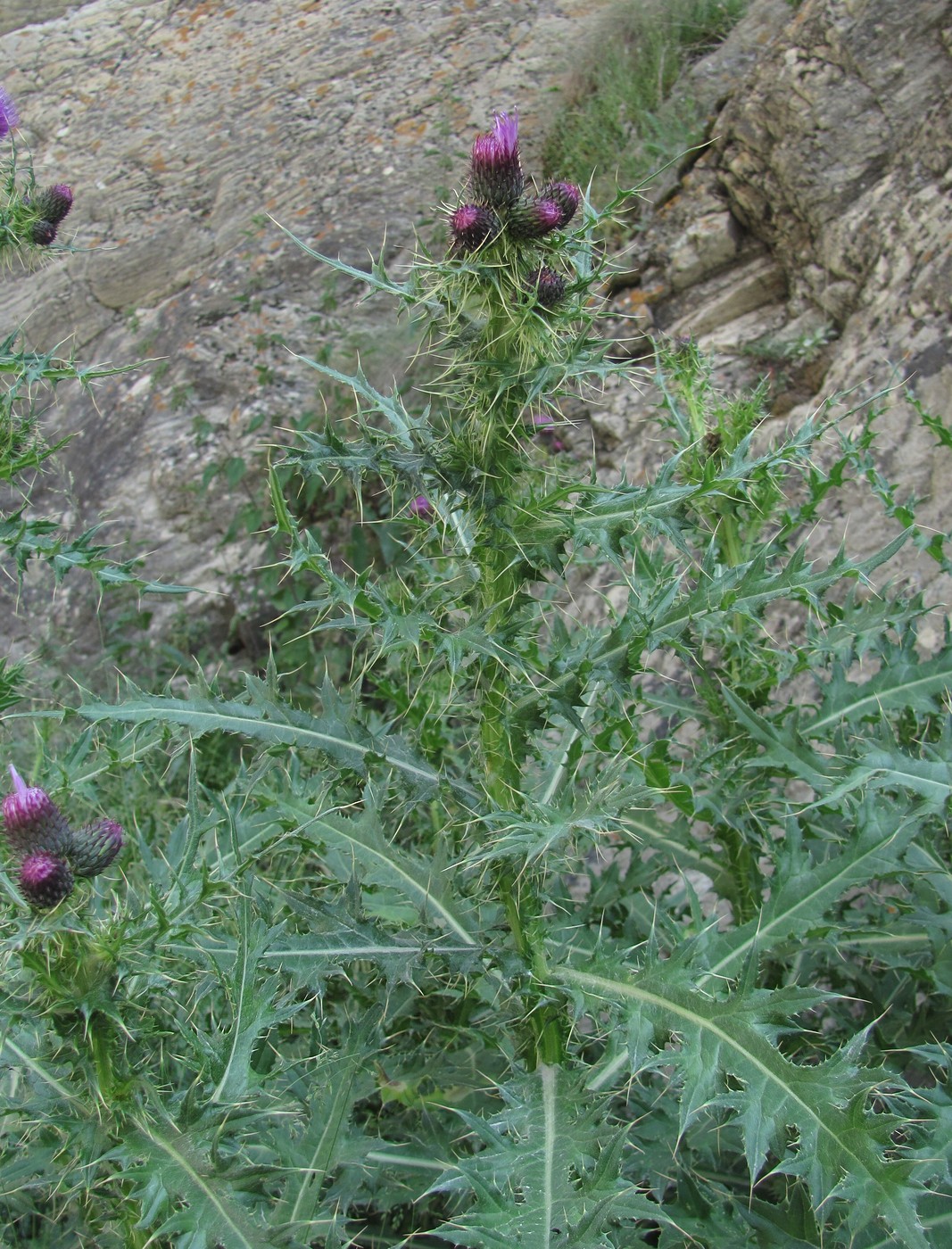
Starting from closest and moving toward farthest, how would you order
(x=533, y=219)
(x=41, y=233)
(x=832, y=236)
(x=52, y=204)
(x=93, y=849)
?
(x=93, y=849)
(x=533, y=219)
(x=41, y=233)
(x=52, y=204)
(x=832, y=236)

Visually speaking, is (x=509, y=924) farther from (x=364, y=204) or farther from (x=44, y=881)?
(x=364, y=204)

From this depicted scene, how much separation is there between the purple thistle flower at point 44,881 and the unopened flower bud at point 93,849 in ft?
0.16

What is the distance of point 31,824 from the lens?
4.99 feet

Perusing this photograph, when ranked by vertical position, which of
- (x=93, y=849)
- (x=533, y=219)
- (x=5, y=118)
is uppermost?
(x=5, y=118)

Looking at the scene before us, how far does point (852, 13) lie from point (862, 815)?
429cm

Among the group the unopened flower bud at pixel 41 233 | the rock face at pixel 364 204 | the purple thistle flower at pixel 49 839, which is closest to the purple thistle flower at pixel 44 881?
the purple thistle flower at pixel 49 839

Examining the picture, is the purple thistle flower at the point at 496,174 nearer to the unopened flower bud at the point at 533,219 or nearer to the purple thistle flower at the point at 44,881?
the unopened flower bud at the point at 533,219

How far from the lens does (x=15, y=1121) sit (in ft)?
5.39

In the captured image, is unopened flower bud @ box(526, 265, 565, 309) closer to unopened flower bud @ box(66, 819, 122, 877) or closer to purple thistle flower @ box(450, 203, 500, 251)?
purple thistle flower @ box(450, 203, 500, 251)

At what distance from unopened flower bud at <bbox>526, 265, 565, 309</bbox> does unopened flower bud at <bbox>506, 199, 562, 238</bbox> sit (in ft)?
0.22

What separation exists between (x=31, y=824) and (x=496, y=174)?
1.33 meters

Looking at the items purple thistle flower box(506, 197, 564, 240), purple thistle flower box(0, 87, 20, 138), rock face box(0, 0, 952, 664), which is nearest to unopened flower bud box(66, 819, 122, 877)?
rock face box(0, 0, 952, 664)

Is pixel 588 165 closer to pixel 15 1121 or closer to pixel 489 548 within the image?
pixel 489 548

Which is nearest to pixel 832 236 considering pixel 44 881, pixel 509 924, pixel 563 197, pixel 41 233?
pixel 563 197
